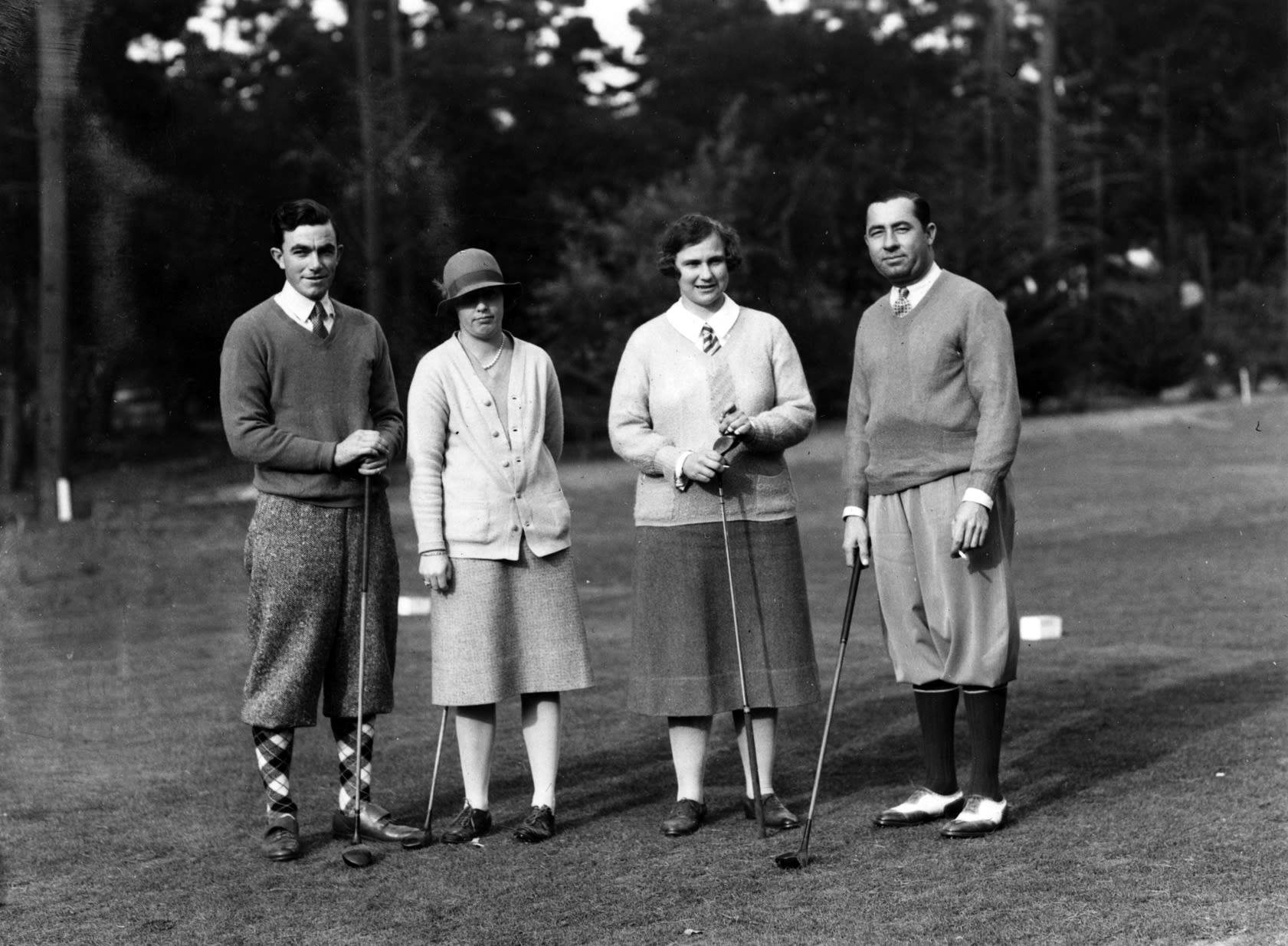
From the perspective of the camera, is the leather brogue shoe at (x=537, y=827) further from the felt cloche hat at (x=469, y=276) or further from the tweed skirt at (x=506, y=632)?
the felt cloche hat at (x=469, y=276)

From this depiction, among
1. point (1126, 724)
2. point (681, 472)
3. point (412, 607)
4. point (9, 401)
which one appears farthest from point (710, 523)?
point (9, 401)

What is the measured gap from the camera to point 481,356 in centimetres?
488

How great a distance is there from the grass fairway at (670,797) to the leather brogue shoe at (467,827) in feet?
0.27

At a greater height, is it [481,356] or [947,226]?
[947,226]

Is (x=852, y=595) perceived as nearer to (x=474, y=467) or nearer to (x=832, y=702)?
(x=832, y=702)

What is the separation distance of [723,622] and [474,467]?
0.86 m

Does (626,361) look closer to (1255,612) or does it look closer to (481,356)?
(481,356)

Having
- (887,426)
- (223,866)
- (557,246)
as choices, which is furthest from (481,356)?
(557,246)

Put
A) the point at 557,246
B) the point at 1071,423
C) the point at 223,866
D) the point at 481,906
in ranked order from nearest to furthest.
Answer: the point at 481,906 → the point at 223,866 → the point at 557,246 → the point at 1071,423

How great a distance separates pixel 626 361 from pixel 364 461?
0.84 metres

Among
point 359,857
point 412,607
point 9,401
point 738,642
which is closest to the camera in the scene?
point 359,857

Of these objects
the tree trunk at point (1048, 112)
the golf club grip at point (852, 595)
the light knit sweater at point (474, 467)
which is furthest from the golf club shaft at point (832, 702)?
the tree trunk at point (1048, 112)

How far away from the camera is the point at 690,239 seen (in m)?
4.84

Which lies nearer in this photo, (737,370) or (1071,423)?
(737,370)
